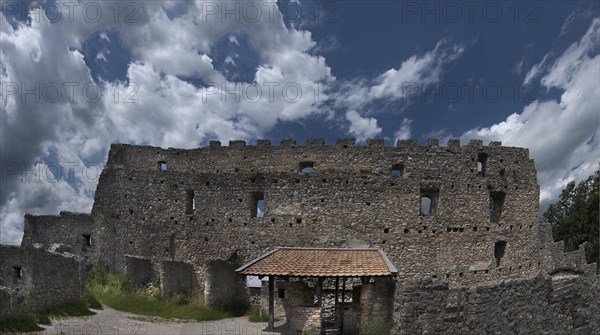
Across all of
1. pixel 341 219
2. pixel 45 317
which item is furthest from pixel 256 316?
pixel 45 317

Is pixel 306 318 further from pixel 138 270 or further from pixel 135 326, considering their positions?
pixel 138 270

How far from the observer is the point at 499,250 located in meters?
23.8

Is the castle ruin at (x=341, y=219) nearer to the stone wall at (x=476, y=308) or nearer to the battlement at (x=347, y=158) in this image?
the battlement at (x=347, y=158)

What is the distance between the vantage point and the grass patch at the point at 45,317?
1371 cm

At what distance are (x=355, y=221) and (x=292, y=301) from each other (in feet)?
18.6

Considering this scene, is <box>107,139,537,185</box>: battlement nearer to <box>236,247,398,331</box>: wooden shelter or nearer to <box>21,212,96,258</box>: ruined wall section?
<box>21,212,96,258</box>: ruined wall section

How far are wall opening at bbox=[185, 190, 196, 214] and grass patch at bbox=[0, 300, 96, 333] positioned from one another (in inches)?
261

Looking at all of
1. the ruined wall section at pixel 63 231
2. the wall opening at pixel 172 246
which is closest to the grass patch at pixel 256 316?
the wall opening at pixel 172 246

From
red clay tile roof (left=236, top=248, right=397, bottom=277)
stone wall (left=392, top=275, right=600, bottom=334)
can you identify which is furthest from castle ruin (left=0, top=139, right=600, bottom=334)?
stone wall (left=392, top=275, right=600, bottom=334)

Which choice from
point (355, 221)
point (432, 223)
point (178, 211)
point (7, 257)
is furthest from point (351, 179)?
point (7, 257)

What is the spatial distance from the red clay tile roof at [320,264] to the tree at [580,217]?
22.5 m

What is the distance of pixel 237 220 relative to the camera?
22562mm

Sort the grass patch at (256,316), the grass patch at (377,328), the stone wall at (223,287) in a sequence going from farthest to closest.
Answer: the stone wall at (223,287), the grass patch at (256,316), the grass patch at (377,328)

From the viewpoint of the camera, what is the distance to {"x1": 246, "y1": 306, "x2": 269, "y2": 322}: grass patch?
61.5 feet
